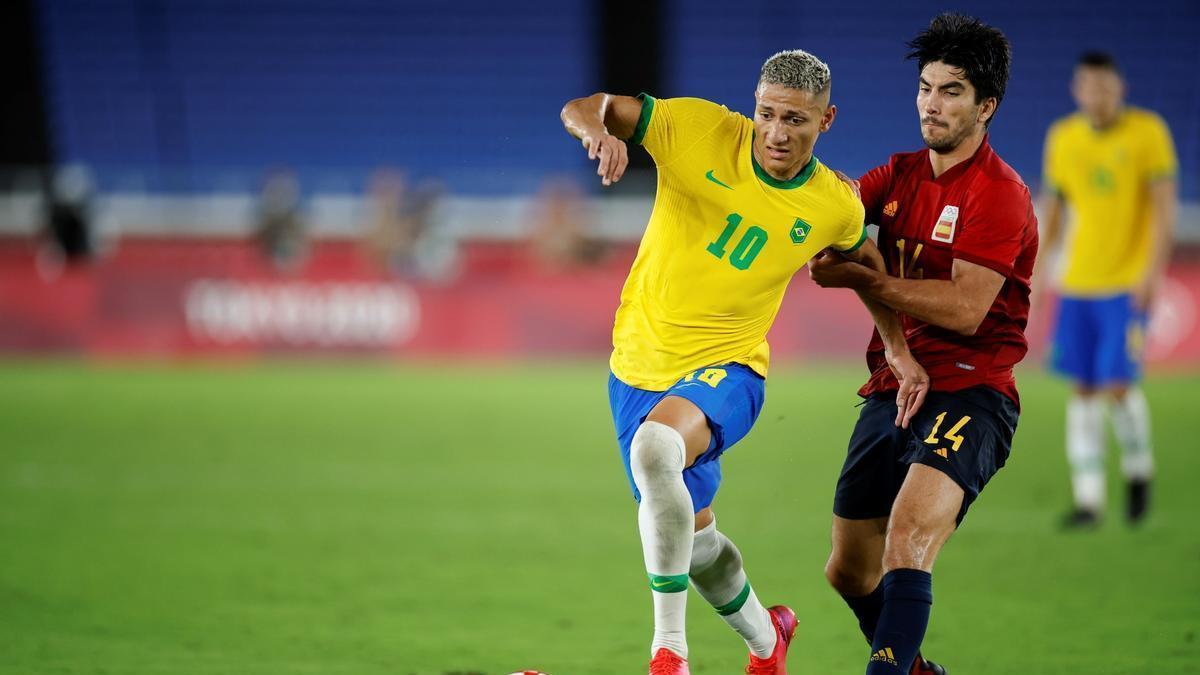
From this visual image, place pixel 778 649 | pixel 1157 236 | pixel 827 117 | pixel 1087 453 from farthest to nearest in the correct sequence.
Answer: pixel 1157 236 < pixel 1087 453 < pixel 778 649 < pixel 827 117

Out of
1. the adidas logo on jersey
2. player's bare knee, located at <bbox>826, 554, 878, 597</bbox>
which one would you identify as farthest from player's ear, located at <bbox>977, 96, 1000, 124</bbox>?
the adidas logo on jersey

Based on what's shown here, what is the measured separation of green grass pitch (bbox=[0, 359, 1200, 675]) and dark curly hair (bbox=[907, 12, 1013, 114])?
2.24 m

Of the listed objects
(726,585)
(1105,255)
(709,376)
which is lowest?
(726,585)

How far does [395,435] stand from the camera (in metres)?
12.9

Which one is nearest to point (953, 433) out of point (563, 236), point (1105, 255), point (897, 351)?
point (897, 351)

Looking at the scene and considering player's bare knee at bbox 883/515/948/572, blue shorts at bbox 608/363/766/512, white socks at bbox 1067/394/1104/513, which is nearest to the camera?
player's bare knee at bbox 883/515/948/572

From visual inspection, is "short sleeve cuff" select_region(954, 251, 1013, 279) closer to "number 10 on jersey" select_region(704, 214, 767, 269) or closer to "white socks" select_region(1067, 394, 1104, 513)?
"number 10 on jersey" select_region(704, 214, 767, 269)

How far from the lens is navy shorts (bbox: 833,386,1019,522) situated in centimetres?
485

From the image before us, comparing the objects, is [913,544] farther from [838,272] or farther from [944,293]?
[838,272]

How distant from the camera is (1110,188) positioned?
9484 millimetres

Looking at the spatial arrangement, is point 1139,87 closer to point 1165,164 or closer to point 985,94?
point 1165,164

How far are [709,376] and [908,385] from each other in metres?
0.66

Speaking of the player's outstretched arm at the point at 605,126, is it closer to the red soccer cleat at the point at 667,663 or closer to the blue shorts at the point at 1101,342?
the red soccer cleat at the point at 667,663

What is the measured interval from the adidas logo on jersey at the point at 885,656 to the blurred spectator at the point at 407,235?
13964mm
